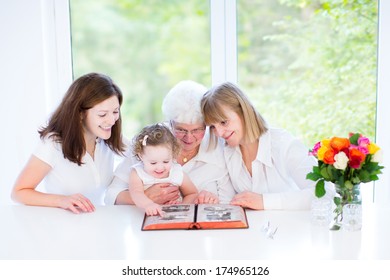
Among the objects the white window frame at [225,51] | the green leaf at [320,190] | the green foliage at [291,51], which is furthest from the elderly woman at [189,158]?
the green foliage at [291,51]

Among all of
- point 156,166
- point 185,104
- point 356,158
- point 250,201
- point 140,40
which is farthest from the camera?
point 140,40

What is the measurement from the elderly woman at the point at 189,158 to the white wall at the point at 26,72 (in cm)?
102

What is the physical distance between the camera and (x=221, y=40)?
124 inches

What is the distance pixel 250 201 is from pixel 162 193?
390 millimetres

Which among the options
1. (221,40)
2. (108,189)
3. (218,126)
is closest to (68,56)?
(221,40)

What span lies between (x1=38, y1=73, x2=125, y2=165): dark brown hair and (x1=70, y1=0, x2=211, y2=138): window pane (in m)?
1.12

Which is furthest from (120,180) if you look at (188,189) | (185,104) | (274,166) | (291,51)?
(291,51)

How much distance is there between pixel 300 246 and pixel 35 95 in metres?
2.04

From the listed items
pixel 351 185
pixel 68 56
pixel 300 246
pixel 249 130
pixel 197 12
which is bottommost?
pixel 300 246

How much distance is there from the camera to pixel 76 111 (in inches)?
88.4

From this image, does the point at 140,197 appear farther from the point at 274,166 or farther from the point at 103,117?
the point at 274,166

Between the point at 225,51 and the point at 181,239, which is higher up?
the point at 225,51

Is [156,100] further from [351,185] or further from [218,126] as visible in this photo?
[351,185]

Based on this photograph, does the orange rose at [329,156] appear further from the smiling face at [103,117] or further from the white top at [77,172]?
the white top at [77,172]
